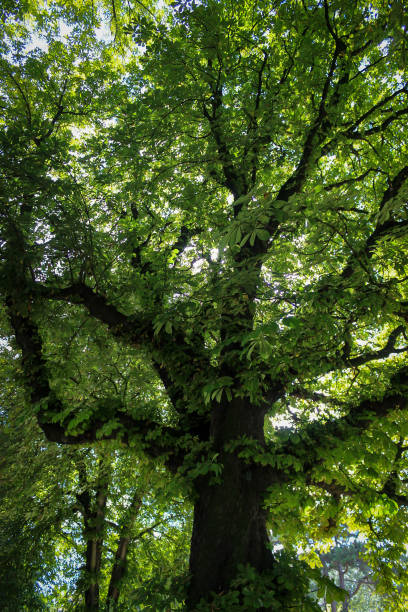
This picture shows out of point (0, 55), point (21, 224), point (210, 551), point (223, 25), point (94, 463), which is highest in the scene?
point (0, 55)


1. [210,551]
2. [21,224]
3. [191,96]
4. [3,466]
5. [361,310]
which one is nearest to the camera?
[210,551]

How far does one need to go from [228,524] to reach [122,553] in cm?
667

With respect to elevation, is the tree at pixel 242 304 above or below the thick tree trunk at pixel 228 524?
above

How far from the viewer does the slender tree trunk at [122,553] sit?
7645 mm

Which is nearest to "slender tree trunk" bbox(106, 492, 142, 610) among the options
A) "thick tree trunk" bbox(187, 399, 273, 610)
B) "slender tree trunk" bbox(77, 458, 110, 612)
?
"slender tree trunk" bbox(77, 458, 110, 612)

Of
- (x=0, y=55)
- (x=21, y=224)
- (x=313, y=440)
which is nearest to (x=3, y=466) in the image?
(x=21, y=224)

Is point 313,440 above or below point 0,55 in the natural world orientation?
below

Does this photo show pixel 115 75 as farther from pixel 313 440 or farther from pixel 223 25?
pixel 313 440

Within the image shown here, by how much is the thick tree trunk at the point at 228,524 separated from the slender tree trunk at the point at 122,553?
4.94 metres

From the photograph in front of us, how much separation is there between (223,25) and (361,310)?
3.54 metres

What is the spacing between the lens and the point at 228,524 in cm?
317

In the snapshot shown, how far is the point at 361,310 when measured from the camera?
3418 mm

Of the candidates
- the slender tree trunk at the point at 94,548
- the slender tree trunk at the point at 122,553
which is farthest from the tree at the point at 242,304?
the slender tree trunk at the point at 122,553

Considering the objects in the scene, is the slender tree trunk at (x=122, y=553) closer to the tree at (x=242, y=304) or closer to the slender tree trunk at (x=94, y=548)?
the slender tree trunk at (x=94, y=548)
